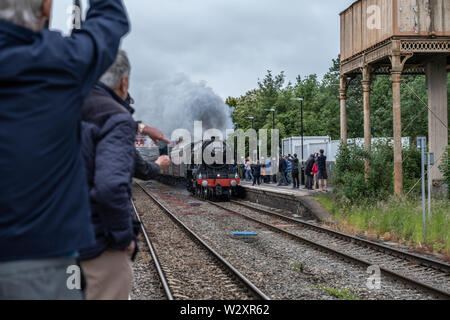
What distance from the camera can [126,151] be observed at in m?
2.43

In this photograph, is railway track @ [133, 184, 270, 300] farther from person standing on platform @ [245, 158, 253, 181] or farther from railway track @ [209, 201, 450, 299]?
person standing on platform @ [245, 158, 253, 181]

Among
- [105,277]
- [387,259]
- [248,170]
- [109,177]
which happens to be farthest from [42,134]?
[248,170]

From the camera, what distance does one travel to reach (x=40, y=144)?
1684 mm

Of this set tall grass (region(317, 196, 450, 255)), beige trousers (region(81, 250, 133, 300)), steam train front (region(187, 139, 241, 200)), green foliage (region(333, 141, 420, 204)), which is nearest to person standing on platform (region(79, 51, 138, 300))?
beige trousers (region(81, 250, 133, 300))

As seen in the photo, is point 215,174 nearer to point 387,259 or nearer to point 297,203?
point 297,203

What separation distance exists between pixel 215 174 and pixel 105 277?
21512 mm

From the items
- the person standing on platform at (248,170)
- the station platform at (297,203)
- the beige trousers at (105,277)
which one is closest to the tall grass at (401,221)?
the station platform at (297,203)

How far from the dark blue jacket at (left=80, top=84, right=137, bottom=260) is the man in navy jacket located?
0.45 meters

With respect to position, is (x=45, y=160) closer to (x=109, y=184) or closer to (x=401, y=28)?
(x=109, y=184)

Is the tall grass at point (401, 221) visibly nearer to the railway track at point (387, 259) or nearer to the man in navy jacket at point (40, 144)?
the railway track at point (387, 259)

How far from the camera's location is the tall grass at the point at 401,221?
419 inches

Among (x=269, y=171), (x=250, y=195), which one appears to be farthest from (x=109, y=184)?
(x=269, y=171)
